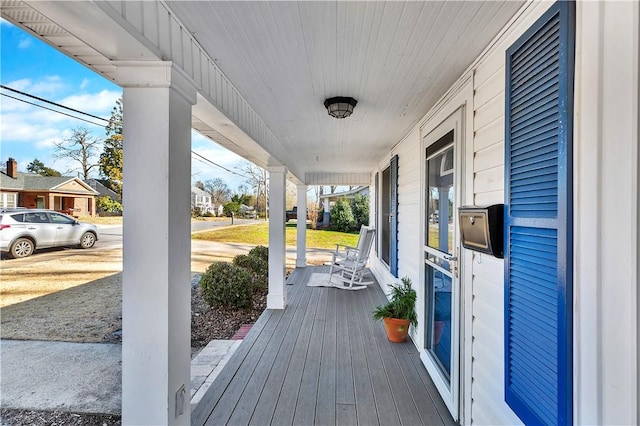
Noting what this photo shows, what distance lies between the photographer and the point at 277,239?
14.9 feet

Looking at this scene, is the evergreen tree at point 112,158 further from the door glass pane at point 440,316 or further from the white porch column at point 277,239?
the door glass pane at point 440,316

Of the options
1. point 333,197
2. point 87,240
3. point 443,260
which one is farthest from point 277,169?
point 333,197

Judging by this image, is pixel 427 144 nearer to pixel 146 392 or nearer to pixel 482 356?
pixel 482 356

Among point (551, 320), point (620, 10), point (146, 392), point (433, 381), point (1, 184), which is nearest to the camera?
point (620, 10)

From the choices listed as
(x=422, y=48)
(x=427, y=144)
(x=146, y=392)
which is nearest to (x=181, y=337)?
(x=146, y=392)

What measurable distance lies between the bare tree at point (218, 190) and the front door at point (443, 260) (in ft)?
30.8

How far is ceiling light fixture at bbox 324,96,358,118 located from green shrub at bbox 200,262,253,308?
3189mm

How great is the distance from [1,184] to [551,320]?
3224mm

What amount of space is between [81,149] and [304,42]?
3.19 m

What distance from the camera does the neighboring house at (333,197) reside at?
15828mm

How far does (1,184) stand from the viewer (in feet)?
6.75

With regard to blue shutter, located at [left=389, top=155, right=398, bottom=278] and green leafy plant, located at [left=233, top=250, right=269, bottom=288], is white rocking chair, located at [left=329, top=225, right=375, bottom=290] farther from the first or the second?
green leafy plant, located at [left=233, top=250, right=269, bottom=288]

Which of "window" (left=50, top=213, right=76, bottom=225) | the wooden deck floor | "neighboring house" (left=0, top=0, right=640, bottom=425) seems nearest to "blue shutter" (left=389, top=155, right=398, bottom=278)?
the wooden deck floor

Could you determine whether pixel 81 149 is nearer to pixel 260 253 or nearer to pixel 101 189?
pixel 101 189
